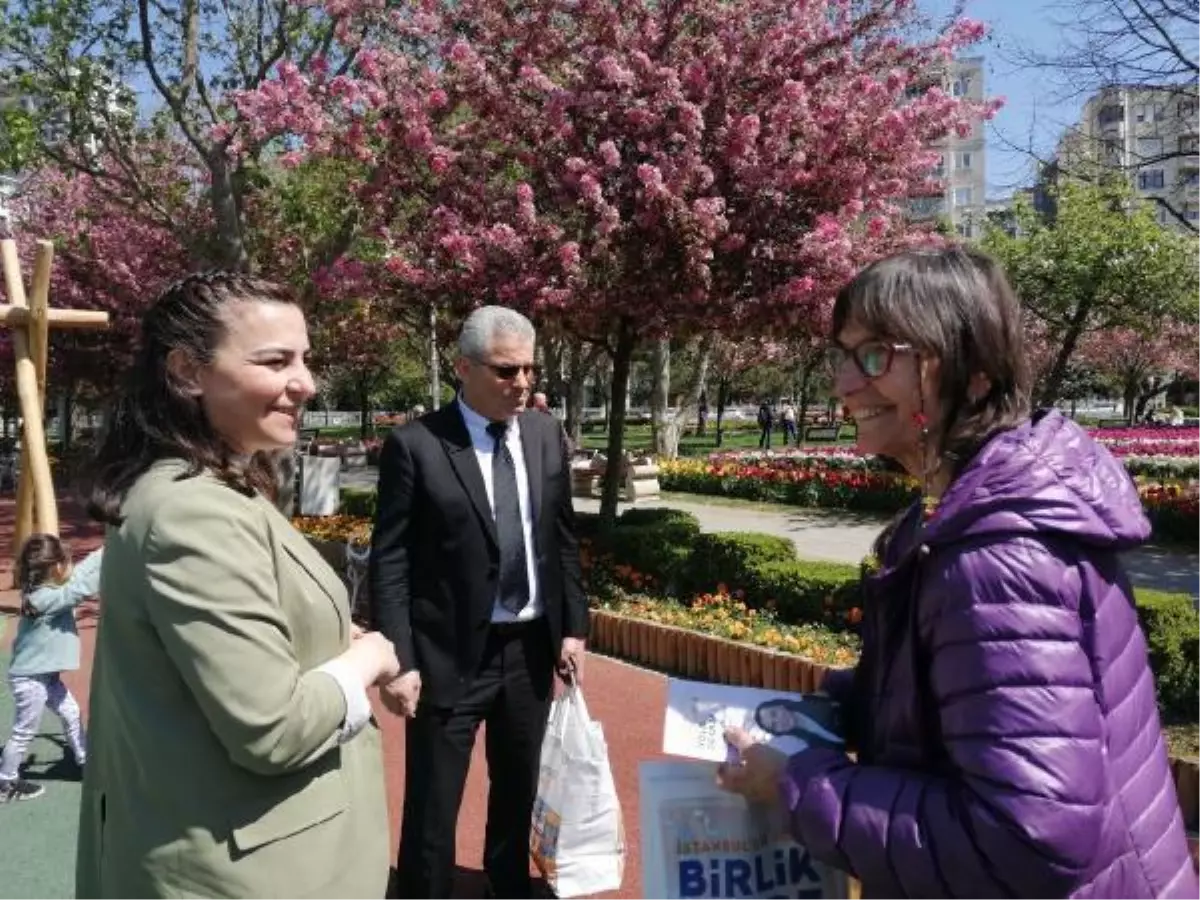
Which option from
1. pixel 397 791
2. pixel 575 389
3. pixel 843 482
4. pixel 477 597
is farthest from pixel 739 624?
pixel 575 389

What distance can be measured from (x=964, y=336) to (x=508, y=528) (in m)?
2.10

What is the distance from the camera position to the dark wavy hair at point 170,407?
167 centimetres

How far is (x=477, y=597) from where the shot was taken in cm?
318

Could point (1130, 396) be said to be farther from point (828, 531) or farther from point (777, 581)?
point (777, 581)

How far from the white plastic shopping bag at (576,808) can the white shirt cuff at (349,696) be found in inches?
61.5

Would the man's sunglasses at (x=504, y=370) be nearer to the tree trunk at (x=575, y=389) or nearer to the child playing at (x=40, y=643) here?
the child playing at (x=40, y=643)

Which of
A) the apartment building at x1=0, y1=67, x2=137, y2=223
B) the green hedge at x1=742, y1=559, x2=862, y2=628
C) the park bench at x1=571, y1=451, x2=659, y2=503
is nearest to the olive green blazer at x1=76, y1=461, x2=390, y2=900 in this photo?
the green hedge at x1=742, y1=559, x2=862, y2=628

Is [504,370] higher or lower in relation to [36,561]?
higher

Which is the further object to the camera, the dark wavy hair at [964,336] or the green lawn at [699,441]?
the green lawn at [699,441]

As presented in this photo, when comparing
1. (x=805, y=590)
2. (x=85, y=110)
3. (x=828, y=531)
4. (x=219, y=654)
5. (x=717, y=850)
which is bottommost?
(x=828, y=531)

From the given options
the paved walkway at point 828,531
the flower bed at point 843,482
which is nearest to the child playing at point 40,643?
the paved walkway at point 828,531

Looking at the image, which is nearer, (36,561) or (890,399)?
(890,399)

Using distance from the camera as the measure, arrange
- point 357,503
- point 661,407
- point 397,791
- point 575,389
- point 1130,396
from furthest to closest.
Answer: point 1130,396 → point 661,407 → point 575,389 → point 357,503 → point 397,791

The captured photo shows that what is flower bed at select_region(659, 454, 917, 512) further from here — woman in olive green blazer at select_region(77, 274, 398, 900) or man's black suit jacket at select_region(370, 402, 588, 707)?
woman in olive green blazer at select_region(77, 274, 398, 900)
